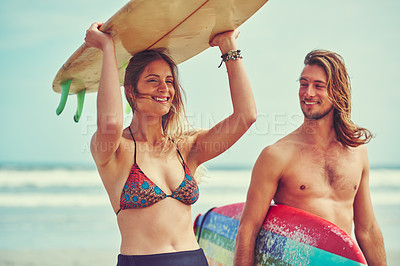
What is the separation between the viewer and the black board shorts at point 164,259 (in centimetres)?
→ 223

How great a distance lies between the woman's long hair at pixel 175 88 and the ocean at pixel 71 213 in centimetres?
43

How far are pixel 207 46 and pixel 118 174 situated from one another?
1.01 meters

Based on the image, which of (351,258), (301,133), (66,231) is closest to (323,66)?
(301,133)

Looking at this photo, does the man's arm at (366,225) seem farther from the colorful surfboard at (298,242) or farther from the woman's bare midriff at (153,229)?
the woman's bare midriff at (153,229)

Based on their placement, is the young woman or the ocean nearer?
the young woman

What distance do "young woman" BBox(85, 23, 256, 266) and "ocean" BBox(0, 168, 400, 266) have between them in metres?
0.44

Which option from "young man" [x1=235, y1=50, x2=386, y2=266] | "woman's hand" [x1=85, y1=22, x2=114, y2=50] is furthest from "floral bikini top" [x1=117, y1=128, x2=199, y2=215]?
"young man" [x1=235, y1=50, x2=386, y2=266]

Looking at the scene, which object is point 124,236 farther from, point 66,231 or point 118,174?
point 66,231

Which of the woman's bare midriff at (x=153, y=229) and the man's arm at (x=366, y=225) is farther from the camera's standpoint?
the man's arm at (x=366, y=225)

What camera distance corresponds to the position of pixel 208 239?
3588 millimetres

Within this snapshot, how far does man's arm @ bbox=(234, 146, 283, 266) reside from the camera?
2.86 meters

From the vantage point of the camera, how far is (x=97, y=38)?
7.61 feet

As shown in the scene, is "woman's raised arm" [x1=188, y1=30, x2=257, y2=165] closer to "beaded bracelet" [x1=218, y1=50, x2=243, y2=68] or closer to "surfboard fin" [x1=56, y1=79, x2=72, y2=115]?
"beaded bracelet" [x1=218, y1=50, x2=243, y2=68]

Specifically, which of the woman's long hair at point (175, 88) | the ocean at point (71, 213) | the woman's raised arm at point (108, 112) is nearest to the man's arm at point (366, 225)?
the ocean at point (71, 213)
